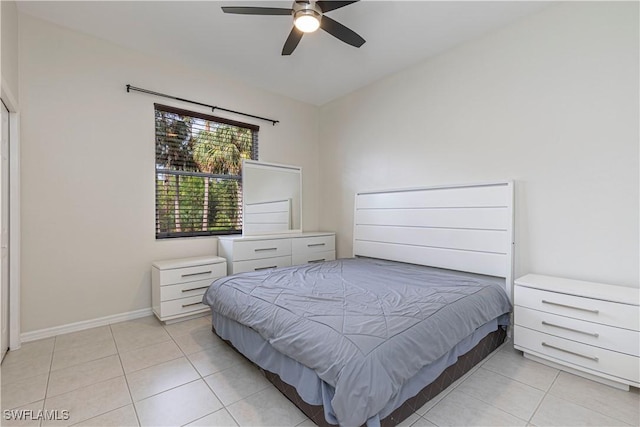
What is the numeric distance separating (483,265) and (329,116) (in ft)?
9.93

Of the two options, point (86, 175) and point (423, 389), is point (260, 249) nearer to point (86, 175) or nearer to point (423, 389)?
point (86, 175)

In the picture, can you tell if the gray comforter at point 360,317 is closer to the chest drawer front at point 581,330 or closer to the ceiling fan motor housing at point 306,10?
the chest drawer front at point 581,330

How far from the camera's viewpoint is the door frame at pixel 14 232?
2.34 meters

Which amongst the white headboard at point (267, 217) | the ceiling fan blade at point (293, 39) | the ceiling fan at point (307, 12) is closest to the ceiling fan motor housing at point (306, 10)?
the ceiling fan at point (307, 12)

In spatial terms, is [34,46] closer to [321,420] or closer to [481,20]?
[321,420]

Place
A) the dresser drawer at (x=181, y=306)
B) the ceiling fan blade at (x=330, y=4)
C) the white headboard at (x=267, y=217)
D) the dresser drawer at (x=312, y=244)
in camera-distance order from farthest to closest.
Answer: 1. the dresser drawer at (x=312, y=244)
2. the white headboard at (x=267, y=217)
3. the dresser drawer at (x=181, y=306)
4. the ceiling fan blade at (x=330, y=4)

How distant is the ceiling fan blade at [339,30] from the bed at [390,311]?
5.38ft

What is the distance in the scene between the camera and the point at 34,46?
8.38ft

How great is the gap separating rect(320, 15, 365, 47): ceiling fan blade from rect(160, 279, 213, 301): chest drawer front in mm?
2639

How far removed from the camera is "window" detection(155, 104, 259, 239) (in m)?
3.26

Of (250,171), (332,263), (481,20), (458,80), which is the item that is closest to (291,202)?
(250,171)

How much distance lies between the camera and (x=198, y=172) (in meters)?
3.48

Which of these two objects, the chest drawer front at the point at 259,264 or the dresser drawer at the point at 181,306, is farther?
the chest drawer front at the point at 259,264

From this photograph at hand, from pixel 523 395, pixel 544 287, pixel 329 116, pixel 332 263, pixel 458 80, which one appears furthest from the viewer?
pixel 329 116
